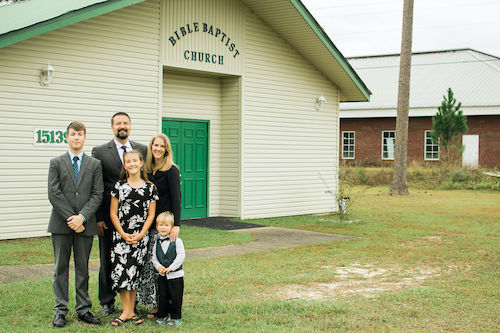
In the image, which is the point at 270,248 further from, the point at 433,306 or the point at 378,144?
the point at 378,144

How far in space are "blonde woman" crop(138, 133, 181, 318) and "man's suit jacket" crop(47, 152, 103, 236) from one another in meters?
0.58

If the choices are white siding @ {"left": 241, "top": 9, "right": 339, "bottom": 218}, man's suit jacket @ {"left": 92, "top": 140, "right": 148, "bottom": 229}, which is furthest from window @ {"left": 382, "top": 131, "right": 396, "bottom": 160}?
man's suit jacket @ {"left": 92, "top": 140, "right": 148, "bottom": 229}

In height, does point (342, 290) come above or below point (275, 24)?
below

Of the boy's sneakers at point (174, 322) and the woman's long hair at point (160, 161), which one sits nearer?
the boy's sneakers at point (174, 322)

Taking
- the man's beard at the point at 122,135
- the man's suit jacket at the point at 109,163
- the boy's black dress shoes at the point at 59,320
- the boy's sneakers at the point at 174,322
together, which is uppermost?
the man's beard at the point at 122,135

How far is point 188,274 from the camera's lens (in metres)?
8.62

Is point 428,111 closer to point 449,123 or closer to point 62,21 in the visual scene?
point 449,123

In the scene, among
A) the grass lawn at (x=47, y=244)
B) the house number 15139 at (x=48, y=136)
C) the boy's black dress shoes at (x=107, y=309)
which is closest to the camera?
the boy's black dress shoes at (x=107, y=309)

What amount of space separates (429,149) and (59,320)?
3116 cm

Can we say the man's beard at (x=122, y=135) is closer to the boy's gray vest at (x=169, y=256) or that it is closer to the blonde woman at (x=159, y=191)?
the blonde woman at (x=159, y=191)

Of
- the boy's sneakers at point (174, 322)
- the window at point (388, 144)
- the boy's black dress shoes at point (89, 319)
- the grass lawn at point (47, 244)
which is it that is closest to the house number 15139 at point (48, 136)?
the grass lawn at point (47, 244)

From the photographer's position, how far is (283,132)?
655 inches

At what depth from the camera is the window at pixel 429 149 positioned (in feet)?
113

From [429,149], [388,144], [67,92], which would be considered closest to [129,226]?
[67,92]
